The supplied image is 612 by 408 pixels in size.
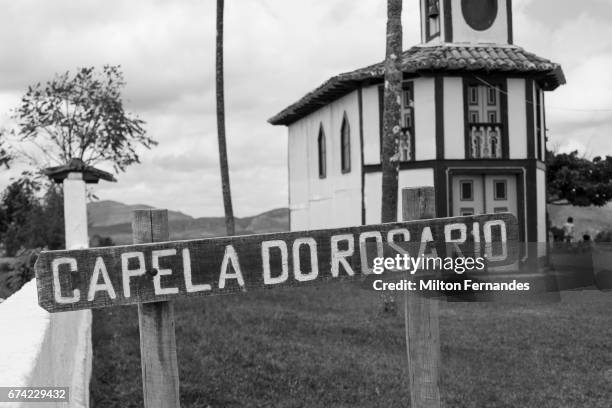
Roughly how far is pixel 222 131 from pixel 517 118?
7653mm

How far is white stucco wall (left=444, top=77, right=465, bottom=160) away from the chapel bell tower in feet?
4.82

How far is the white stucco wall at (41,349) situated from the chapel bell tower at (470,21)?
14114 millimetres

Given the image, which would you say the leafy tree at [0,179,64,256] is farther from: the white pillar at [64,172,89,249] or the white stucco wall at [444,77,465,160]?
the white stucco wall at [444,77,465,160]

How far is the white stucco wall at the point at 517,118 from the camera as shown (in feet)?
63.2

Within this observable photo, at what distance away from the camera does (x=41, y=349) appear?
12.9ft

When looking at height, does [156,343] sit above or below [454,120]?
below

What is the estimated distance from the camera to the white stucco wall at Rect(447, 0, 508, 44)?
19359mm

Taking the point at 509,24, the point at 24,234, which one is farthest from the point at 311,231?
the point at 24,234

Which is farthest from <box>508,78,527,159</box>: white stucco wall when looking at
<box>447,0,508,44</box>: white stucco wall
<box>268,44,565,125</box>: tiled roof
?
<box>447,0,508,44</box>: white stucco wall

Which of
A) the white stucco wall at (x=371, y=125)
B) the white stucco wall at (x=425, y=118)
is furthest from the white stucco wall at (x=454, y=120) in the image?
the white stucco wall at (x=371, y=125)

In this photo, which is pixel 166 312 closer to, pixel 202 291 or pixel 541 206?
pixel 202 291

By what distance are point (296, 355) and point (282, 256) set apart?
505cm

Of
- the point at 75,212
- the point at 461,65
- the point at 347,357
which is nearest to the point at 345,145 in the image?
the point at 461,65

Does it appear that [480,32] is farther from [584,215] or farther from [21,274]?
[584,215]
